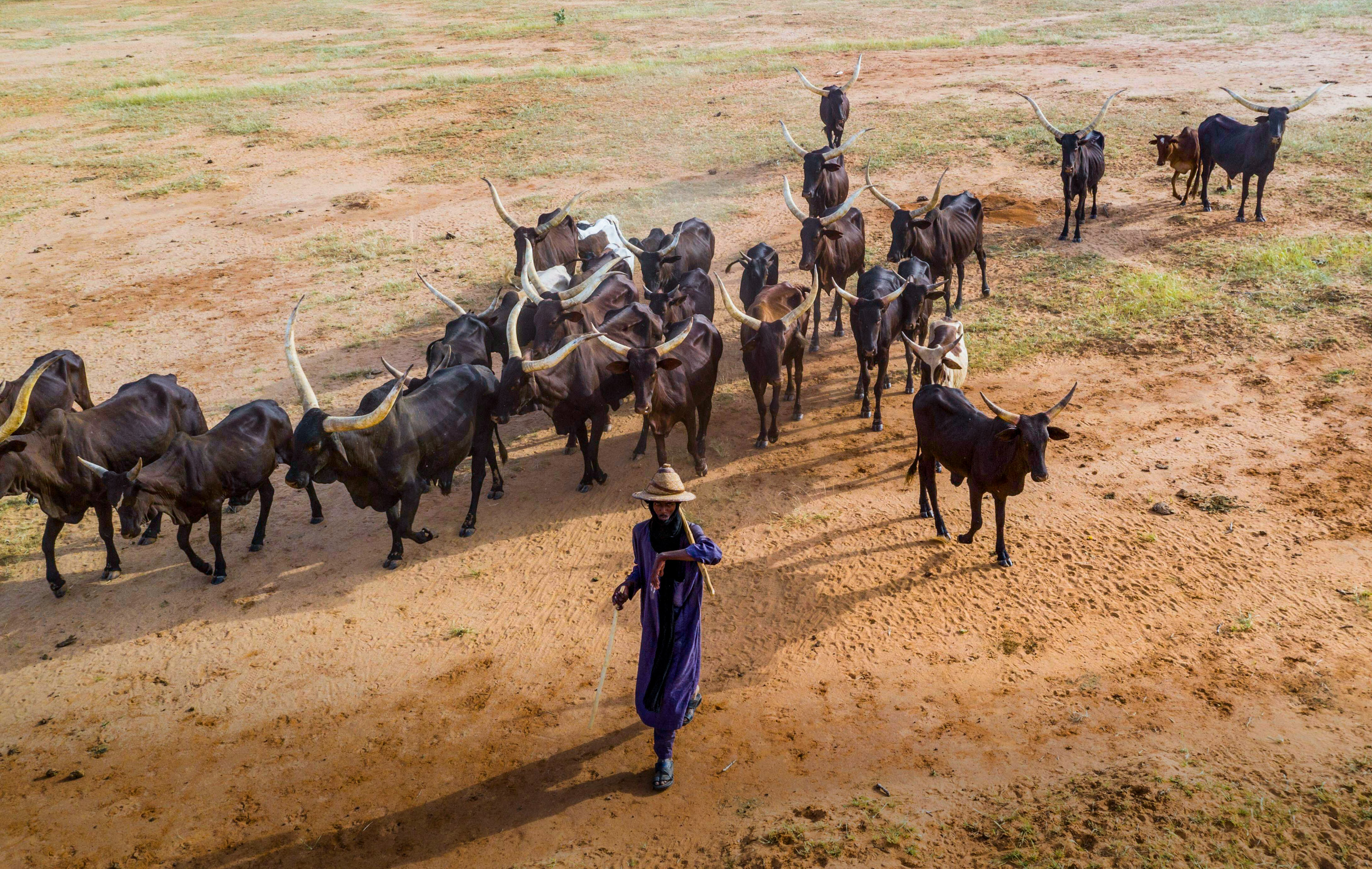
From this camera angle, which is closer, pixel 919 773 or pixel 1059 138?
pixel 919 773

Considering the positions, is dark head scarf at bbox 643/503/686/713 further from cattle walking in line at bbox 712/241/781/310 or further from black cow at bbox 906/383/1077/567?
cattle walking in line at bbox 712/241/781/310

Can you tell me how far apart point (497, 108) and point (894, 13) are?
18032mm

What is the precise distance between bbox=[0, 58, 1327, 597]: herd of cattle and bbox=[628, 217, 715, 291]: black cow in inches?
1.7

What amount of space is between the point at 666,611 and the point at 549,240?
883 cm

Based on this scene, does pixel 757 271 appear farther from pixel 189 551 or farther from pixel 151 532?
pixel 151 532

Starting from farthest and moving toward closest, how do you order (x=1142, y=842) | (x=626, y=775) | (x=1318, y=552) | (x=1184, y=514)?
1. (x=1184, y=514)
2. (x=1318, y=552)
3. (x=626, y=775)
4. (x=1142, y=842)

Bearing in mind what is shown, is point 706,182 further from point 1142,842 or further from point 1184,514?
point 1142,842

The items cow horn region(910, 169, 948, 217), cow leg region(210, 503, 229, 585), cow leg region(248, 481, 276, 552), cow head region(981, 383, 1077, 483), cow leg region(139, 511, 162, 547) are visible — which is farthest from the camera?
cow horn region(910, 169, 948, 217)

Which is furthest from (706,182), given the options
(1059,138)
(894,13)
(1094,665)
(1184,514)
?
(894,13)

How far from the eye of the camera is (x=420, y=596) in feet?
28.8

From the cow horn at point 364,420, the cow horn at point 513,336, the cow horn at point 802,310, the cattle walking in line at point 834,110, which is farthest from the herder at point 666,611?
the cattle walking in line at point 834,110

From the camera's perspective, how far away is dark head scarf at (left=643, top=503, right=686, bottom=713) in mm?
6277

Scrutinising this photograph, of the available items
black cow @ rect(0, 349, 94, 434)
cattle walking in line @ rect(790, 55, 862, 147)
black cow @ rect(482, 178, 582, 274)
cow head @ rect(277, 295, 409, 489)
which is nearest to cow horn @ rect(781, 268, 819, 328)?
black cow @ rect(482, 178, 582, 274)

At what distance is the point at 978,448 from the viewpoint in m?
8.49
